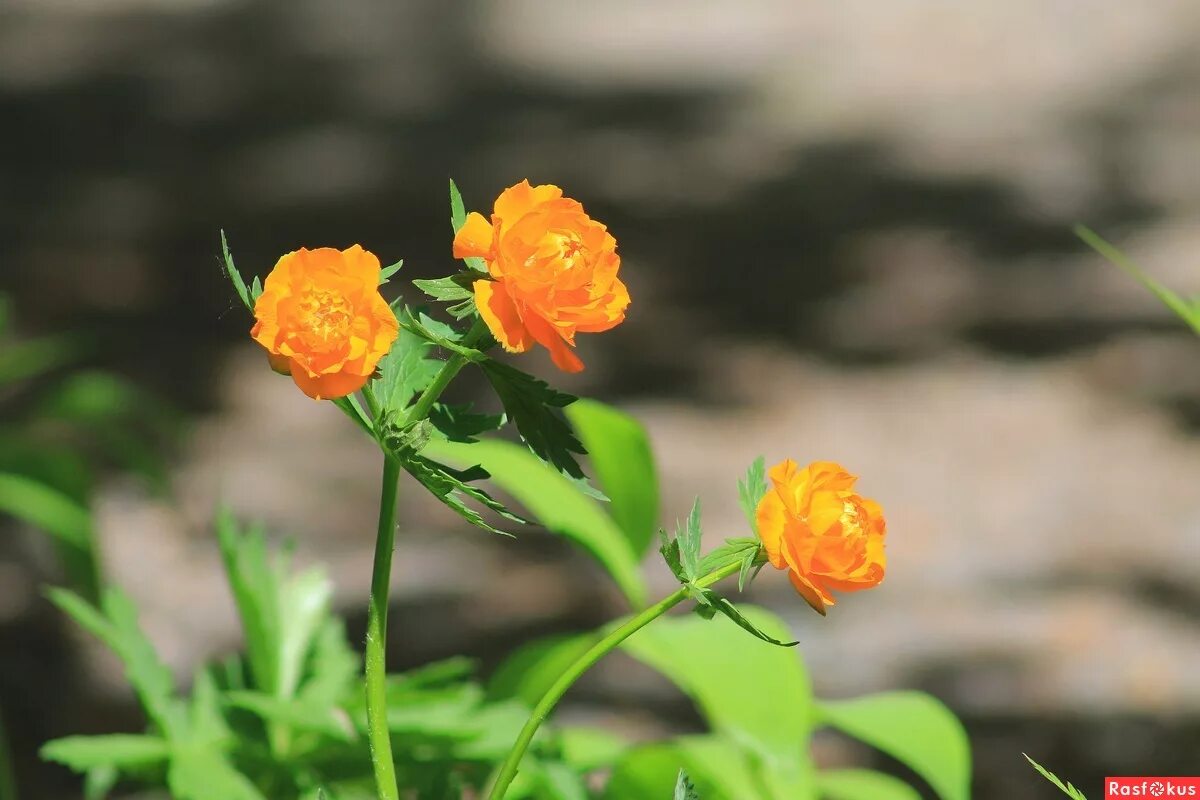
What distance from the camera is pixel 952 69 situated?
7.09 ft

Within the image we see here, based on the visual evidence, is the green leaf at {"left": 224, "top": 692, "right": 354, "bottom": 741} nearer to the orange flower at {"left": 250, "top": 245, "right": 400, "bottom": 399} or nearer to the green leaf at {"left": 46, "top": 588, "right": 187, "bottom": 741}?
the green leaf at {"left": 46, "top": 588, "right": 187, "bottom": 741}

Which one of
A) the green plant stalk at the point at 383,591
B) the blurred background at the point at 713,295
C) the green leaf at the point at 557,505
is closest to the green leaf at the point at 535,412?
the green plant stalk at the point at 383,591

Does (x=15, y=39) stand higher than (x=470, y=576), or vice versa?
(x=15, y=39)

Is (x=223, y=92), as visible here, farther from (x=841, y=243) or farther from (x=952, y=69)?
(x=952, y=69)

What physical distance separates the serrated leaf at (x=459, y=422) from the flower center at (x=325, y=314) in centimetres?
6

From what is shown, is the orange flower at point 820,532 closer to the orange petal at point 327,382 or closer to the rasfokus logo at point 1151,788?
the orange petal at point 327,382

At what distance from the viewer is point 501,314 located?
0.34m

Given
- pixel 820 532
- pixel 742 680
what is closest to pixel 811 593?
pixel 820 532

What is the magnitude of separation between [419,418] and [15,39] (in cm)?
201

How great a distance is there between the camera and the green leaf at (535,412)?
37cm

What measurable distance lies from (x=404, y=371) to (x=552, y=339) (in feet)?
0.23

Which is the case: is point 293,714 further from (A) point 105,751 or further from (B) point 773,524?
(B) point 773,524

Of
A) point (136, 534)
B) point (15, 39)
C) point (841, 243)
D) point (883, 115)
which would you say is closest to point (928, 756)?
point (136, 534)

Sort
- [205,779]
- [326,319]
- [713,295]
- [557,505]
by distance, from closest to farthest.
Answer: [326,319] → [205,779] → [557,505] → [713,295]
